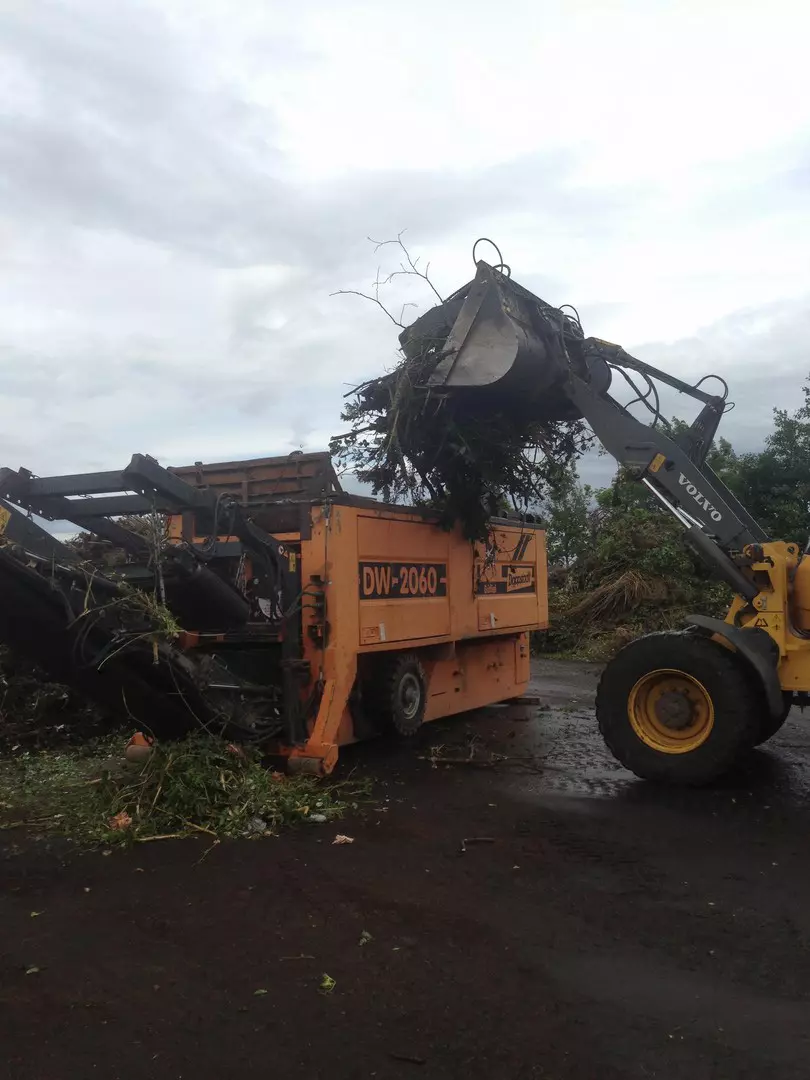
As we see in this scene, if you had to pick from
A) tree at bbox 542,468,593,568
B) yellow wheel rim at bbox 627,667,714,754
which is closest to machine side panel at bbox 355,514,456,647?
yellow wheel rim at bbox 627,667,714,754

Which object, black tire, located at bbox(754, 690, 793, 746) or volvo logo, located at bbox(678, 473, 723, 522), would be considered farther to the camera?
volvo logo, located at bbox(678, 473, 723, 522)

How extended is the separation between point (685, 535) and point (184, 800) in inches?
161

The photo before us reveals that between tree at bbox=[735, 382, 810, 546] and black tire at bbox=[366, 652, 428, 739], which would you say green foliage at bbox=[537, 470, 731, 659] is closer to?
tree at bbox=[735, 382, 810, 546]

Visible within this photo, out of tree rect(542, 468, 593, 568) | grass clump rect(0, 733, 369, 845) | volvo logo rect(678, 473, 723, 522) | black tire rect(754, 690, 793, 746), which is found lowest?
grass clump rect(0, 733, 369, 845)

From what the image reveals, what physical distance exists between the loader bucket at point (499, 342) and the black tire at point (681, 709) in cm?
220

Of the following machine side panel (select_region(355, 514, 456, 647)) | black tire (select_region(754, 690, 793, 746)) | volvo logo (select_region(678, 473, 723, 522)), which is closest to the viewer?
black tire (select_region(754, 690, 793, 746))

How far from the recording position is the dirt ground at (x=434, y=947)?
10.1 ft

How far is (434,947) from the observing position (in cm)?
390

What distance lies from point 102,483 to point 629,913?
3777 millimetres

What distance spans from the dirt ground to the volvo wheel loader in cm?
50

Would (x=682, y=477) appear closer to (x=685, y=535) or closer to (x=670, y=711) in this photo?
(x=685, y=535)

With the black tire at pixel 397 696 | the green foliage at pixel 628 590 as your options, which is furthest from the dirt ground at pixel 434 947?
the green foliage at pixel 628 590

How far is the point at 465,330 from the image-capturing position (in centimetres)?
718

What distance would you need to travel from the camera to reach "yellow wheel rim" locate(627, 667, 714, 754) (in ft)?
21.1
